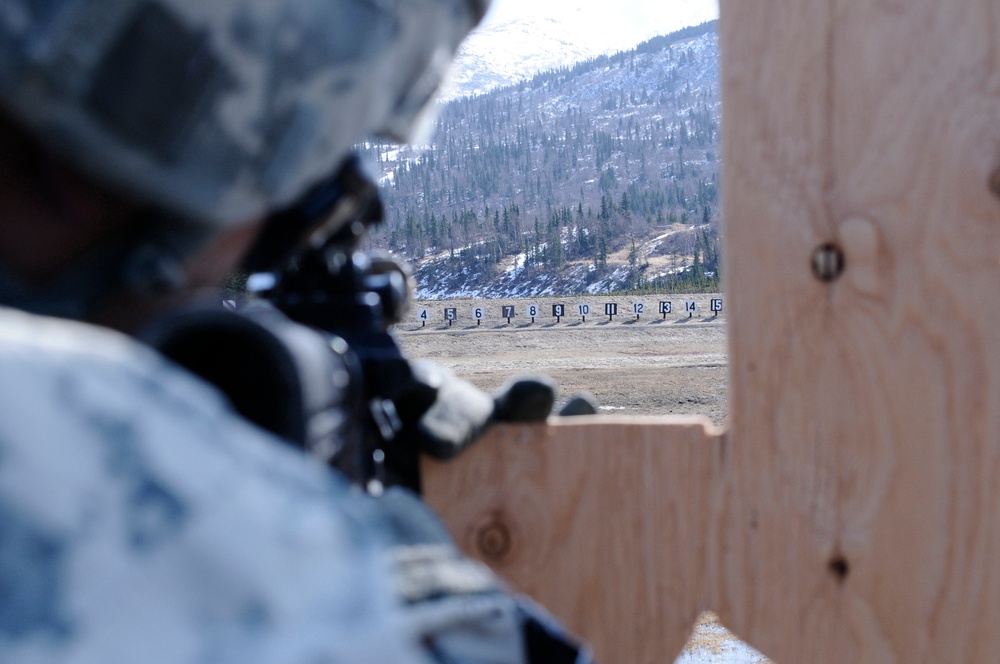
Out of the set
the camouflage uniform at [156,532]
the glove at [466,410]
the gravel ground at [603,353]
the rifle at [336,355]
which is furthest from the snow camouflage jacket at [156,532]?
the gravel ground at [603,353]

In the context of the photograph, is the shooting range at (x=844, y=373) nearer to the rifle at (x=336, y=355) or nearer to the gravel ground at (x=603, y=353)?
the rifle at (x=336, y=355)

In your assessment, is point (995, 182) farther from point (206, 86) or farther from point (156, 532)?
point (156, 532)

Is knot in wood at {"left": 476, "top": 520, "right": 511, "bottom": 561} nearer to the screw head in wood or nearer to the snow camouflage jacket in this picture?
the screw head in wood

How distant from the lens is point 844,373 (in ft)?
3.06

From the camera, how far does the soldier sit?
303 millimetres

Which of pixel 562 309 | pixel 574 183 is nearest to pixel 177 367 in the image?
pixel 562 309

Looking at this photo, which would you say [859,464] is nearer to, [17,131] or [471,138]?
[17,131]

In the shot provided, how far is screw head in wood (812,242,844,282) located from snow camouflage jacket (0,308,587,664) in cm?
69

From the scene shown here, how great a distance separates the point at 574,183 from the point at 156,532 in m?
56.2

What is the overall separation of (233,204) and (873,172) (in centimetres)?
61

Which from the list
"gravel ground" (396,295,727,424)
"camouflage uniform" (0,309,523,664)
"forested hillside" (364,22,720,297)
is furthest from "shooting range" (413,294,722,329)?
"camouflage uniform" (0,309,523,664)

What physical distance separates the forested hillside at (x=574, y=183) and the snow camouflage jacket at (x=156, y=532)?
2391 cm

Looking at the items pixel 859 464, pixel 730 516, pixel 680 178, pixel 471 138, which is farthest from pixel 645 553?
pixel 471 138

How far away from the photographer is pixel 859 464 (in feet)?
3.06
